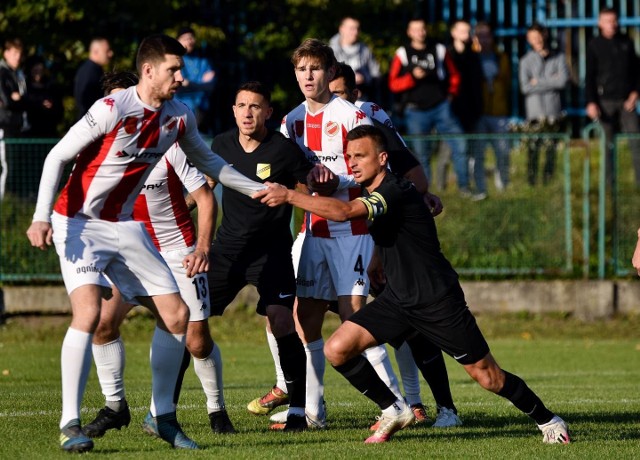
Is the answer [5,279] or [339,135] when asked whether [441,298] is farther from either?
[5,279]

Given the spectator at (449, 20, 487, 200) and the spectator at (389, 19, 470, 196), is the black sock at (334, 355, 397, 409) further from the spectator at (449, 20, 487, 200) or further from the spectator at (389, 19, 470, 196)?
the spectator at (449, 20, 487, 200)

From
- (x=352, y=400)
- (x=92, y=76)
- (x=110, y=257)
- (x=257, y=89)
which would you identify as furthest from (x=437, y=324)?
(x=92, y=76)

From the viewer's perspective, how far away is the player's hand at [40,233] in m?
7.58

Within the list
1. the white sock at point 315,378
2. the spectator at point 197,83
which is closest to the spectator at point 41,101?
the spectator at point 197,83

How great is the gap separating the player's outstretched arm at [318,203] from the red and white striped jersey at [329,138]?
4.35 feet

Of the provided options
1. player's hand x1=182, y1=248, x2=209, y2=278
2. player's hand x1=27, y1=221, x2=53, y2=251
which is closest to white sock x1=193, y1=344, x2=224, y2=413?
player's hand x1=182, y1=248, x2=209, y2=278

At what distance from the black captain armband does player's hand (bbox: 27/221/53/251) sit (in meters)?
1.91

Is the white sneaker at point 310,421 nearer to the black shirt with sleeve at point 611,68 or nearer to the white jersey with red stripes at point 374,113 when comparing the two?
the white jersey with red stripes at point 374,113

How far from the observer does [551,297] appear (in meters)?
17.4

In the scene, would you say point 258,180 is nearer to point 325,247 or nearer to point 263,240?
point 263,240

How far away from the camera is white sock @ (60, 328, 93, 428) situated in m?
7.79

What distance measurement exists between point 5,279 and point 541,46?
307 inches

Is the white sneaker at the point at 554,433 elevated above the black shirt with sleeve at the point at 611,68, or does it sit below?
below

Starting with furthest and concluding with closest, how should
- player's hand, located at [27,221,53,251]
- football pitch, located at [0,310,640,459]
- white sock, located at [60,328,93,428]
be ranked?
football pitch, located at [0,310,640,459] < white sock, located at [60,328,93,428] < player's hand, located at [27,221,53,251]
